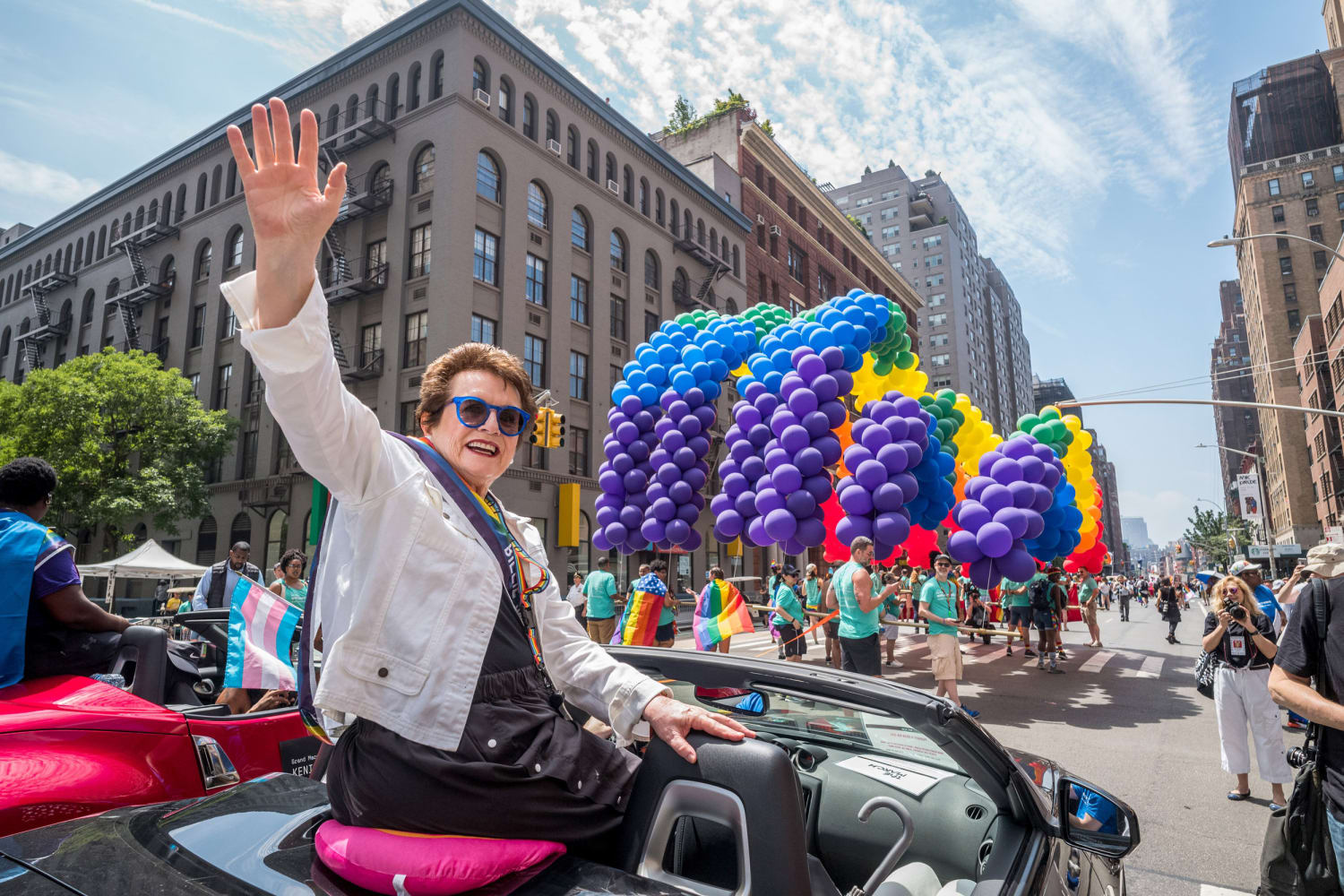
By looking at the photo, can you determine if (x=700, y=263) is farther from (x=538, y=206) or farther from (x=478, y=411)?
(x=478, y=411)

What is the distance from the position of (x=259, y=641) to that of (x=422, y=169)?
967 inches

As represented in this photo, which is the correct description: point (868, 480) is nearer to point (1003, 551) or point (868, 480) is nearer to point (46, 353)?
point (1003, 551)

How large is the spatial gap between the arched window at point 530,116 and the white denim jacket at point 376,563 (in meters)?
28.0

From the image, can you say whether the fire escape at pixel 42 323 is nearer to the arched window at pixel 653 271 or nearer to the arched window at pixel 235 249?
the arched window at pixel 235 249

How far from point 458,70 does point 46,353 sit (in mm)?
30152

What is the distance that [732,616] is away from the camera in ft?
33.3

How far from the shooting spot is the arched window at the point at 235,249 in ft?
97.1

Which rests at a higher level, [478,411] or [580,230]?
[580,230]

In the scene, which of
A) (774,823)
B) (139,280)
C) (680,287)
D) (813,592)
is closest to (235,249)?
(139,280)

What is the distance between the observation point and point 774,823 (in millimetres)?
1546

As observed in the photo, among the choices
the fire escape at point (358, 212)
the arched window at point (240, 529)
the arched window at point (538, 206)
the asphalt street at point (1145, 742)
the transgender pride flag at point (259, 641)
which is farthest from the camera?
the arched window at point (240, 529)

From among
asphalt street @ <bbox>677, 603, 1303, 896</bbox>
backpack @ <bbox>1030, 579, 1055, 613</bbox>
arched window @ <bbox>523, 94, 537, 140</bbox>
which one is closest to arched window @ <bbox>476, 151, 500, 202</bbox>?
arched window @ <bbox>523, 94, 537, 140</bbox>

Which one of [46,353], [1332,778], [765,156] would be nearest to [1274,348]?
[765,156]

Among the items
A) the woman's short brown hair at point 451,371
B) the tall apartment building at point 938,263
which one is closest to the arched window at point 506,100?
the woman's short brown hair at point 451,371
